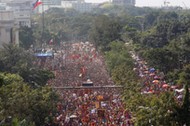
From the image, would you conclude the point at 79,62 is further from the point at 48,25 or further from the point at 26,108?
the point at 48,25

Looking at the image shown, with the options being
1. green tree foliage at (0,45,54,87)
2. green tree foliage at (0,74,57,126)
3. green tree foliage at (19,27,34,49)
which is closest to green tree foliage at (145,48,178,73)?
green tree foliage at (0,45,54,87)

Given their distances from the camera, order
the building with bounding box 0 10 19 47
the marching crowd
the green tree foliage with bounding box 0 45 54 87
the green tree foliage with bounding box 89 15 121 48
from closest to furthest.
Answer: the marching crowd → the green tree foliage with bounding box 0 45 54 87 → the building with bounding box 0 10 19 47 → the green tree foliage with bounding box 89 15 121 48

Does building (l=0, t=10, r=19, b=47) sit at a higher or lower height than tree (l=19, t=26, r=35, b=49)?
higher

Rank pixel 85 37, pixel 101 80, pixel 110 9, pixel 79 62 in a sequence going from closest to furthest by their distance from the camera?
pixel 101 80
pixel 79 62
pixel 85 37
pixel 110 9

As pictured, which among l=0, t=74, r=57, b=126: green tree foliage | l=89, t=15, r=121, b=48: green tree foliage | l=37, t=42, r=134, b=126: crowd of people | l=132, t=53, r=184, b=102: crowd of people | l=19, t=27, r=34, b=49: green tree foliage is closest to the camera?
l=0, t=74, r=57, b=126: green tree foliage

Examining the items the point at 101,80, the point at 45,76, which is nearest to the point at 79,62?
the point at 101,80

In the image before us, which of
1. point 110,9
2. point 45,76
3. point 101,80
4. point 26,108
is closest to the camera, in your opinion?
point 26,108

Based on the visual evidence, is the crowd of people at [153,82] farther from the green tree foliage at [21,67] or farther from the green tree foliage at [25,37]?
the green tree foliage at [25,37]

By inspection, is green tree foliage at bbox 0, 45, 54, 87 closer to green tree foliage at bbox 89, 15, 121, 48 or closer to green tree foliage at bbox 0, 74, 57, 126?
green tree foliage at bbox 0, 74, 57, 126
